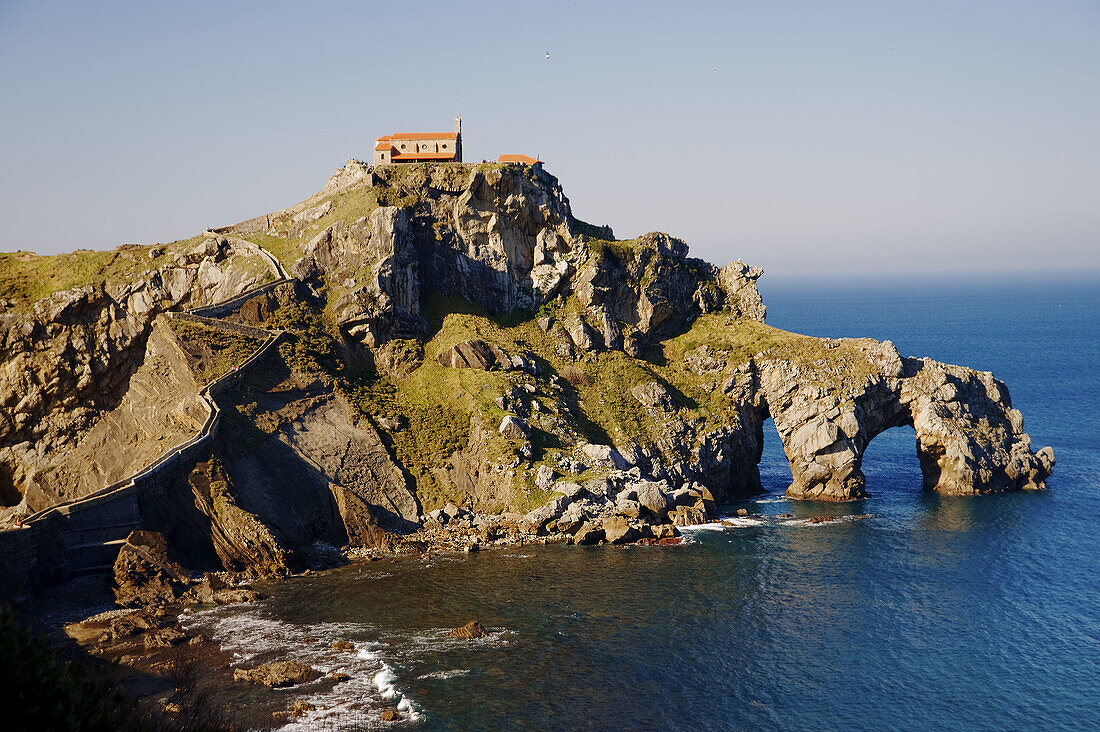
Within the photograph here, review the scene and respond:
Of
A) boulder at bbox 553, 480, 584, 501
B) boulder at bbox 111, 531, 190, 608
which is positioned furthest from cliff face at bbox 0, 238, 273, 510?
boulder at bbox 553, 480, 584, 501

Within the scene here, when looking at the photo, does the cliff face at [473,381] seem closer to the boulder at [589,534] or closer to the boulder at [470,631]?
the boulder at [589,534]

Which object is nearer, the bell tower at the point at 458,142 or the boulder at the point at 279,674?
the boulder at the point at 279,674

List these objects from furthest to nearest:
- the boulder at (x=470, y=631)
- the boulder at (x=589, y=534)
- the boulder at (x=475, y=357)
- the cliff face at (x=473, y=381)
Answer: the boulder at (x=475, y=357)
the cliff face at (x=473, y=381)
the boulder at (x=589, y=534)
the boulder at (x=470, y=631)

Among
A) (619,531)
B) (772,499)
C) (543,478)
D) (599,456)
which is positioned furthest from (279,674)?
(772,499)

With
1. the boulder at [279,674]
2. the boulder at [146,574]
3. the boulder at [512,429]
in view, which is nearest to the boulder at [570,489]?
the boulder at [512,429]

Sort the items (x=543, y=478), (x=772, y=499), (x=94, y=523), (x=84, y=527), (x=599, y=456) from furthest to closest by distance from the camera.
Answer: (x=772, y=499) < (x=599, y=456) < (x=543, y=478) < (x=94, y=523) < (x=84, y=527)

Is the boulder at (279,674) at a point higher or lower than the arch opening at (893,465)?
lower

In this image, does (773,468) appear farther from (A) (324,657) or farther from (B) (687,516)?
(A) (324,657)

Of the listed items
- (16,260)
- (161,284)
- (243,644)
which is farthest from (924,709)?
(16,260)
